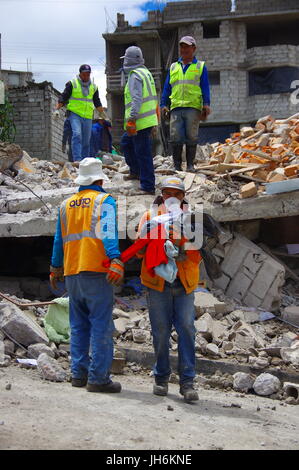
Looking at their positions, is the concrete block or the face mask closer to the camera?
the face mask

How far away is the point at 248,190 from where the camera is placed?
7516 millimetres

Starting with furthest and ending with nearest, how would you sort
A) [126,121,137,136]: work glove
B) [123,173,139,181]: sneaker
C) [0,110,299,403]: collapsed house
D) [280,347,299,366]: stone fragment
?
[123,173,139,181]: sneaker
[126,121,137,136]: work glove
[280,347,299,366]: stone fragment
[0,110,299,403]: collapsed house

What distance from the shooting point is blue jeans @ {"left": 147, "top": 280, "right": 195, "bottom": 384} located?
4.48 m

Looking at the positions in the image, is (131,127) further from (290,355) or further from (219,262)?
(290,355)

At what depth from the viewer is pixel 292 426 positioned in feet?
13.3

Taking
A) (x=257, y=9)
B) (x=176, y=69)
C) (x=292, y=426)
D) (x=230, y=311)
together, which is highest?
(x=257, y=9)

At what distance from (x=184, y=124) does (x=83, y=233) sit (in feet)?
13.5

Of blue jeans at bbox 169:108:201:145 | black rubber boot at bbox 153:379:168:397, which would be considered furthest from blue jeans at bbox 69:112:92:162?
black rubber boot at bbox 153:379:168:397

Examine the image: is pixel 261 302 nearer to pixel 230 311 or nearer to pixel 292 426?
pixel 230 311

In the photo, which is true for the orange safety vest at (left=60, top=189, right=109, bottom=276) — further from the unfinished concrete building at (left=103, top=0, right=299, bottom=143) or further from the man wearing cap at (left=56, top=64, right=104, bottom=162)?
the unfinished concrete building at (left=103, top=0, right=299, bottom=143)

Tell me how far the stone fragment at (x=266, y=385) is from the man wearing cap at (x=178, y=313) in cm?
98

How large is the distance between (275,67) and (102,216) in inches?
1000

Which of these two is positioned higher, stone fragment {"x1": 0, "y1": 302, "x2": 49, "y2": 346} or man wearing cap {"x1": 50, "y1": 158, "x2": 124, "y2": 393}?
man wearing cap {"x1": 50, "y1": 158, "x2": 124, "y2": 393}

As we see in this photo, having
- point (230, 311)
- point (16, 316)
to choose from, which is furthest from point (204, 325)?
point (16, 316)
